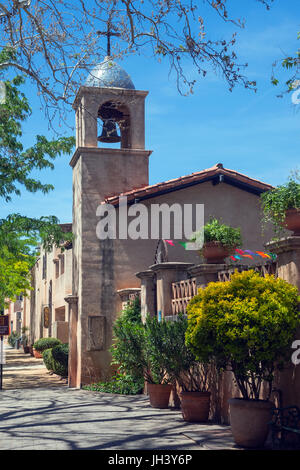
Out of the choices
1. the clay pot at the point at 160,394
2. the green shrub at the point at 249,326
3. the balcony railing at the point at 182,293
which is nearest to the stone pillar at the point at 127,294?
the balcony railing at the point at 182,293

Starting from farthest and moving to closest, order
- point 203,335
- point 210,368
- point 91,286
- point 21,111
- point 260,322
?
point 21,111 < point 91,286 < point 210,368 < point 203,335 < point 260,322

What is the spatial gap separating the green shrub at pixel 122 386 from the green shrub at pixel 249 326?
730cm

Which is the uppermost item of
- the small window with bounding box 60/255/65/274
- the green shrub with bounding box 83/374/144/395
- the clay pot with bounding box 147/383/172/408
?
the small window with bounding box 60/255/65/274

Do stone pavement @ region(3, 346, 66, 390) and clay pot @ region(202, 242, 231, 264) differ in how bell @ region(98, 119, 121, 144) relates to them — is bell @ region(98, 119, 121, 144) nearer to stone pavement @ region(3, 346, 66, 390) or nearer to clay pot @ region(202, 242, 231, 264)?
clay pot @ region(202, 242, 231, 264)

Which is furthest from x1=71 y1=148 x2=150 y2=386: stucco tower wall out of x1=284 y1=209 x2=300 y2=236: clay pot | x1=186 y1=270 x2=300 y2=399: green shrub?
x1=284 y1=209 x2=300 y2=236: clay pot

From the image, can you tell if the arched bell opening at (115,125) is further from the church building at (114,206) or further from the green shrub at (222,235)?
the green shrub at (222,235)

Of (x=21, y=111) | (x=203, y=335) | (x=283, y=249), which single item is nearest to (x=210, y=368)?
(x=203, y=335)

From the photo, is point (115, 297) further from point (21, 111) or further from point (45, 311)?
point (45, 311)

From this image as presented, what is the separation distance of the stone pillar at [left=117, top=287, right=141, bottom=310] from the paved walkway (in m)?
2.95

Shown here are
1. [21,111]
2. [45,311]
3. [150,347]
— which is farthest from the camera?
[45,311]

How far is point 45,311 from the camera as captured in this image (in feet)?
119

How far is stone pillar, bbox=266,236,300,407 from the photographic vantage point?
815 cm

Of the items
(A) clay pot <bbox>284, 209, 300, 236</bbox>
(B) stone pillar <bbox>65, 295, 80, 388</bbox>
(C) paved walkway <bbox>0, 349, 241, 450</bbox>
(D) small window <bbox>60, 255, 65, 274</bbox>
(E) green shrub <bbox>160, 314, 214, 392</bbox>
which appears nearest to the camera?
Answer: (A) clay pot <bbox>284, 209, 300, 236</bbox>

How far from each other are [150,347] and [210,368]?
149 centimetres
